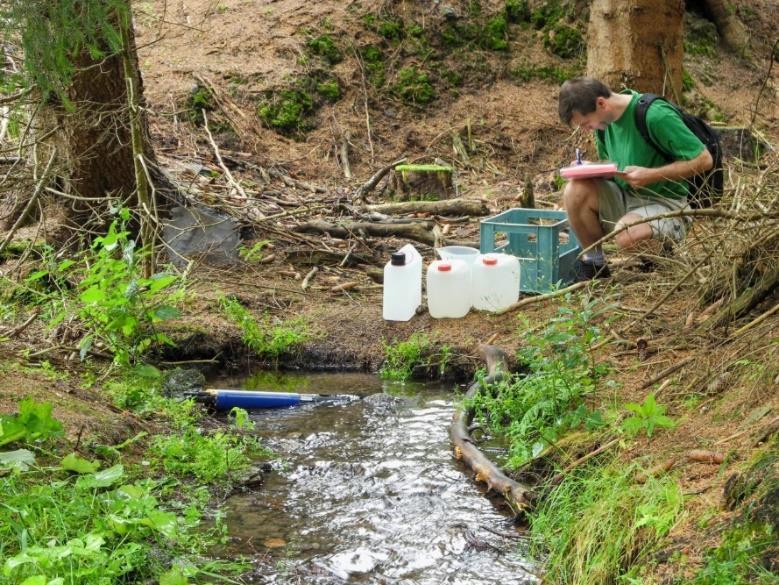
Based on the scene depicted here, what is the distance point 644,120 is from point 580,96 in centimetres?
40

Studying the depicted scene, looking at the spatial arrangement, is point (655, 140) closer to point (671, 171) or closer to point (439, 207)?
point (671, 171)

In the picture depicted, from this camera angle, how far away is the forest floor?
431cm

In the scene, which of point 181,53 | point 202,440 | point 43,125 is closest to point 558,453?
point 202,440

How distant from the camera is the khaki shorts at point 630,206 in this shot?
20.0ft

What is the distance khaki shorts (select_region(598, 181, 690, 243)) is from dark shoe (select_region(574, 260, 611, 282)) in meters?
0.24

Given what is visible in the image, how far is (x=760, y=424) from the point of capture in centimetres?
373

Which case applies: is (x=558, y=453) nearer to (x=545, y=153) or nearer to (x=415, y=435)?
(x=415, y=435)

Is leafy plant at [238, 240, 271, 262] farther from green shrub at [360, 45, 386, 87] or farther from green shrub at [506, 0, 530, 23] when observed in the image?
green shrub at [506, 0, 530, 23]

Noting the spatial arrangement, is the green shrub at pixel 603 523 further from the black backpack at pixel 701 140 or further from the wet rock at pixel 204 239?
the wet rock at pixel 204 239

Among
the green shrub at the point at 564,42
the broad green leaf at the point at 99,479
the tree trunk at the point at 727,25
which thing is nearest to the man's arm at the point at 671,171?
the broad green leaf at the point at 99,479

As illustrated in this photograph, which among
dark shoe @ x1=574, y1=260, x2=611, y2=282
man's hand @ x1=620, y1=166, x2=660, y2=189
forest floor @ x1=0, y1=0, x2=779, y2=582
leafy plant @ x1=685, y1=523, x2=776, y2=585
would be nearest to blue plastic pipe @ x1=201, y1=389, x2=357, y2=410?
forest floor @ x1=0, y1=0, x2=779, y2=582

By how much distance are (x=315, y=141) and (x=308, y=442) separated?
6402 millimetres

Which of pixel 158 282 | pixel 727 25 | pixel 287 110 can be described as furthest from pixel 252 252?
pixel 727 25

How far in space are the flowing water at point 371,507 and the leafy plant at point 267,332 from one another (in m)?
0.86
